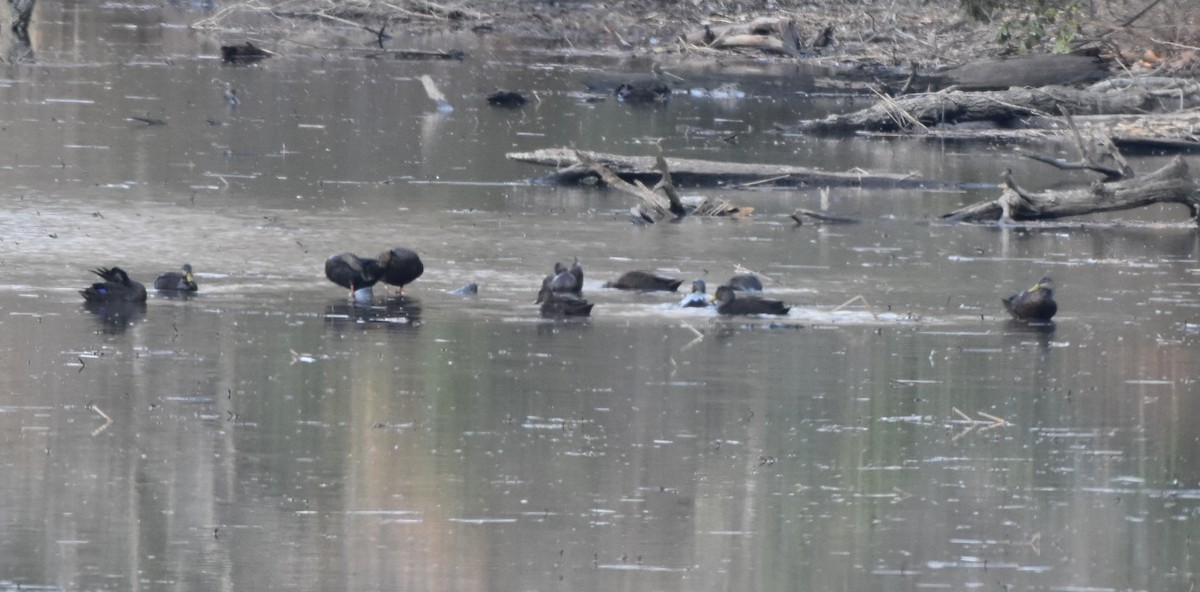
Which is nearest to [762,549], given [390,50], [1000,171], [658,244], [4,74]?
[658,244]

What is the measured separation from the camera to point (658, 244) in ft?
52.3

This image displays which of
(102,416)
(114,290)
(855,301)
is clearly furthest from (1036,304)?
(102,416)

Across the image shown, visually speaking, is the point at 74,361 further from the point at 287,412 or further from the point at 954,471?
the point at 954,471

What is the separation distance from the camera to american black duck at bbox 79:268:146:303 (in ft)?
39.5

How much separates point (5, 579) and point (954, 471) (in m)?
3.97

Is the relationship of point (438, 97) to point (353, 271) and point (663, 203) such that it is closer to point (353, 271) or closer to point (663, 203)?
point (663, 203)

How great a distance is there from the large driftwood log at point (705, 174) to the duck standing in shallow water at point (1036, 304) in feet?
22.6

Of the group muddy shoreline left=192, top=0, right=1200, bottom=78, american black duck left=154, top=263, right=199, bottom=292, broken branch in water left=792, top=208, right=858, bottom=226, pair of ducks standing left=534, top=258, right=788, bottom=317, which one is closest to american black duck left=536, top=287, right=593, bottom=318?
pair of ducks standing left=534, top=258, right=788, bottom=317

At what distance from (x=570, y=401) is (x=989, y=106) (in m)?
17.9

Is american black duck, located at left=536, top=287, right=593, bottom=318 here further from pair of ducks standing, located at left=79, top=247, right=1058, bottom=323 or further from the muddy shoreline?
the muddy shoreline

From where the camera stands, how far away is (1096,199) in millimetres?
17609

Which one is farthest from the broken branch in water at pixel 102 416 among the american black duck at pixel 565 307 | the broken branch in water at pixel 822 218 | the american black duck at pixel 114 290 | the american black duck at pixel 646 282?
the broken branch in water at pixel 822 218

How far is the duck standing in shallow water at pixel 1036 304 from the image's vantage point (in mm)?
12547

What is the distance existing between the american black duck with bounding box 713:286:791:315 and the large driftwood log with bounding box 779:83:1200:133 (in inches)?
528
